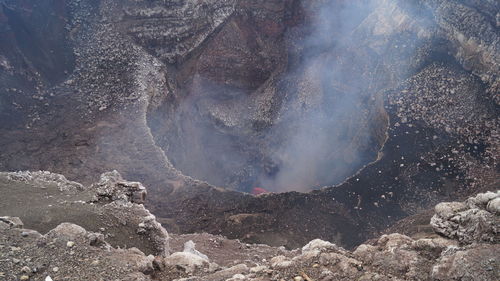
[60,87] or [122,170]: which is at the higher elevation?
[60,87]

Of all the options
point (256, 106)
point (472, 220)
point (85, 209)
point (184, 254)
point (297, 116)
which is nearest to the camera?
point (472, 220)

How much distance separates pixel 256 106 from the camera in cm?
3053

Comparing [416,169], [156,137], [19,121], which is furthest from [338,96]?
[19,121]

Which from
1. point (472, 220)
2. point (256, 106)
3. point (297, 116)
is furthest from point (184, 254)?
point (297, 116)

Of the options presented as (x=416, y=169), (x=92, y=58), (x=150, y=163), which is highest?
(x=92, y=58)

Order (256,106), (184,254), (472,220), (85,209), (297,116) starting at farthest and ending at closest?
(256,106)
(297,116)
(85,209)
(184,254)
(472,220)

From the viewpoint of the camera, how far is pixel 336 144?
95.5 ft

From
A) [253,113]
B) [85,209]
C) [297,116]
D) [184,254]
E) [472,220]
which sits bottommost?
[472,220]

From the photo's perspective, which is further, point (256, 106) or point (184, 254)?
point (256, 106)

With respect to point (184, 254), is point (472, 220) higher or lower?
lower

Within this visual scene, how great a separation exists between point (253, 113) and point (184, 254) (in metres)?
20.3

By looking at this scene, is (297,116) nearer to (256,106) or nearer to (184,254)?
(256,106)

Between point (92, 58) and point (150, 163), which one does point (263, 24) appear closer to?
point (92, 58)

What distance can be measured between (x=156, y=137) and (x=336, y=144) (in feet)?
40.4
